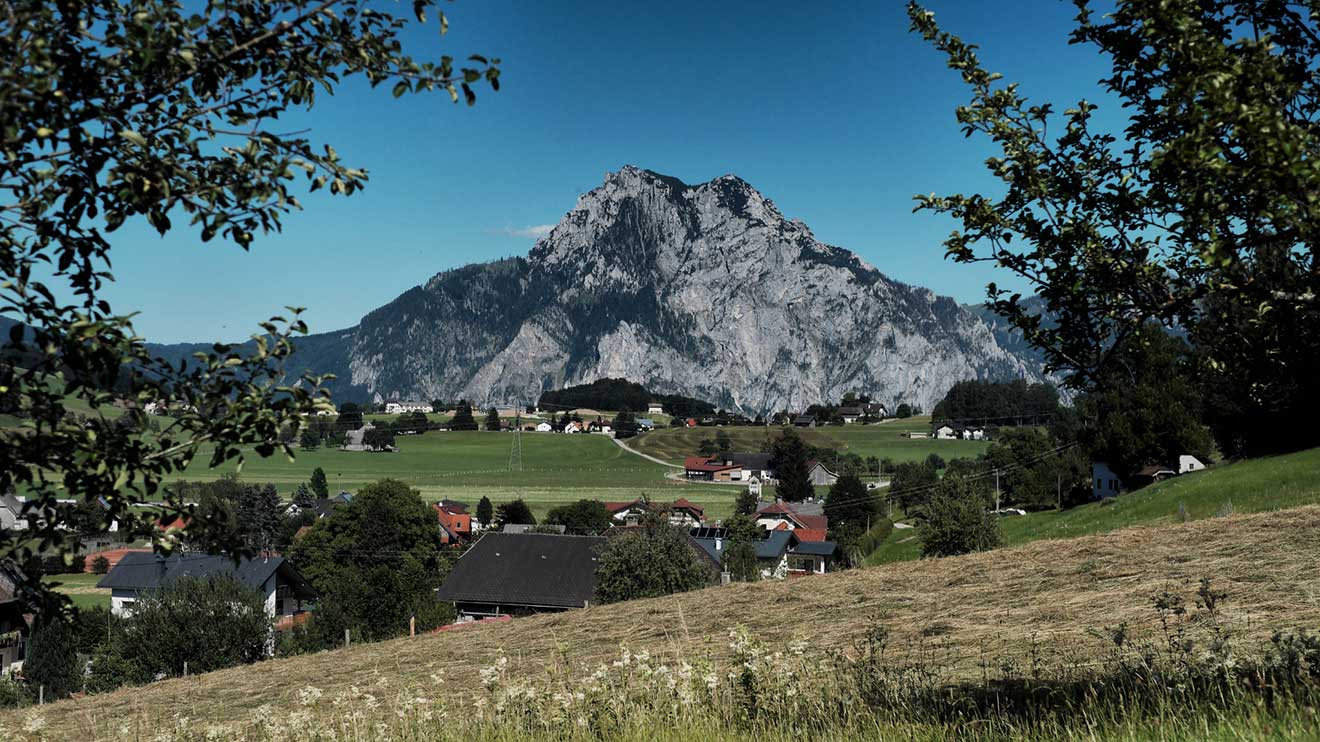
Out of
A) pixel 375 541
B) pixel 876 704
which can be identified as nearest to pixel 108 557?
pixel 375 541

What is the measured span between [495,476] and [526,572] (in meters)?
93.2

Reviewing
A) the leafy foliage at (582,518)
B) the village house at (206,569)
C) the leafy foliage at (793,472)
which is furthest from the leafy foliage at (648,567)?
the leafy foliage at (793,472)

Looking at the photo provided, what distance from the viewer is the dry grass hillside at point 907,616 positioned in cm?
1207

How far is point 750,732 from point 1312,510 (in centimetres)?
1877

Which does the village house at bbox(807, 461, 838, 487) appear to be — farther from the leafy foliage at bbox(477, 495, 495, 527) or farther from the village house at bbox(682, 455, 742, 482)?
the leafy foliage at bbox(477, 495, 495, 527)

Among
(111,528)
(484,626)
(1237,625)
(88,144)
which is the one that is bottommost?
(484,626)

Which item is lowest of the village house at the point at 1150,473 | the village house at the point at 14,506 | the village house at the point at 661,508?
the village house at the point at 661,508

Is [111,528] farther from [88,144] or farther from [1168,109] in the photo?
[1168,109]

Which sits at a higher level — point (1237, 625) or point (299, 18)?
point (299, 18)

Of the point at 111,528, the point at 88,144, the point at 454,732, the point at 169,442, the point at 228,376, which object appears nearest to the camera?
the point at 88,144

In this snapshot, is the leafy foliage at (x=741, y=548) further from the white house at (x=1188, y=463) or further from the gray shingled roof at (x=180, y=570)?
the gray shingled roof at (x=180, y=570)

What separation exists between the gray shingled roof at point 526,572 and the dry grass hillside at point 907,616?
5690 centimetres

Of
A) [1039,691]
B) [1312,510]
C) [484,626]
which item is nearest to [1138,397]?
[1312,510]

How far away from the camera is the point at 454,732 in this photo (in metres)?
7.46
